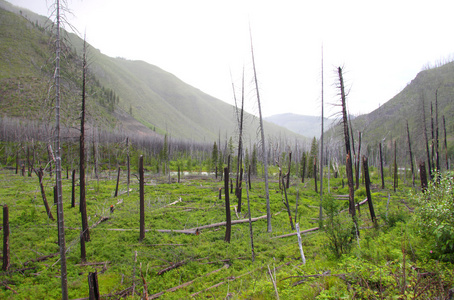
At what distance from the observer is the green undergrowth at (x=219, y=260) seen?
5.54 m

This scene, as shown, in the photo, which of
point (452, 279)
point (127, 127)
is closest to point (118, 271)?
point (452, 279)

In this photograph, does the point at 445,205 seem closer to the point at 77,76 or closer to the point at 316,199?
the point at 77,76

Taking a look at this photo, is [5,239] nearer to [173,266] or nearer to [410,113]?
[173,266]

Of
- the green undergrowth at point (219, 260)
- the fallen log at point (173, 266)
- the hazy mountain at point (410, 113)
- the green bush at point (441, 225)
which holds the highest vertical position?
the hazy mountain at point (410, 113)

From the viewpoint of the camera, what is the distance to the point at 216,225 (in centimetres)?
1666

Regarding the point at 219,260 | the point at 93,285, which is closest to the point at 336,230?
the point at 219,260

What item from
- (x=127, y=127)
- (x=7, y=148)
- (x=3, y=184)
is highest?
(x=127, y=127)

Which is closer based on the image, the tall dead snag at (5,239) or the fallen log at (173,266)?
the tall dead snag at (5,239)

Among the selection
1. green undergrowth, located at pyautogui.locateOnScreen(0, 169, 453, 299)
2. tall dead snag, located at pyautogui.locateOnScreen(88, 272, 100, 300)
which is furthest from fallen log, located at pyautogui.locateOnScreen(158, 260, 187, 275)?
tall dead snag, located at pyautogui.locateOnScreen(88, 272, 100, 300)

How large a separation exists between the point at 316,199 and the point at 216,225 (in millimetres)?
17972

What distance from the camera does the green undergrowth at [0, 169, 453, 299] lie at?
5543 millimetres

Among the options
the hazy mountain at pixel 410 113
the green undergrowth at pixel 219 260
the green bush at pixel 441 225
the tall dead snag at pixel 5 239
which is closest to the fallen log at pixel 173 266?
the green undergrowth at pixel 219 260

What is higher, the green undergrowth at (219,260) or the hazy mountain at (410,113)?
the hazy mountain at (410,113)

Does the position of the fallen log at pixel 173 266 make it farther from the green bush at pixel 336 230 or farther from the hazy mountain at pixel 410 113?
the hazy mountain at pixel 410 113
